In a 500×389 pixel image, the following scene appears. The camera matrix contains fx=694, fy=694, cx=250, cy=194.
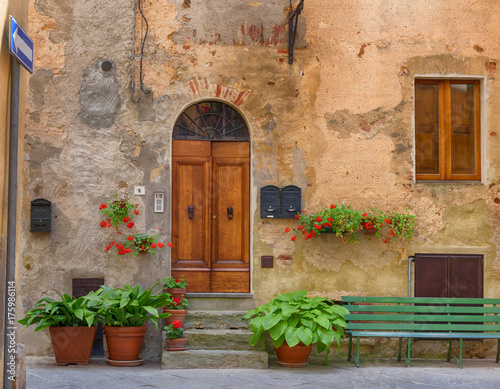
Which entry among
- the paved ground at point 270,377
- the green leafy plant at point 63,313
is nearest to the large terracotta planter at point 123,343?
the paved ground at point 270,377

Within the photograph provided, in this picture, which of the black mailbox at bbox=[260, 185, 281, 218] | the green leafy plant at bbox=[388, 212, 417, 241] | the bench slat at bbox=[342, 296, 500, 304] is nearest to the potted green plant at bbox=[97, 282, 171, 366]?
the black mailbox at bbox=[260, 185, 281, 218]

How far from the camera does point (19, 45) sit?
198 inches

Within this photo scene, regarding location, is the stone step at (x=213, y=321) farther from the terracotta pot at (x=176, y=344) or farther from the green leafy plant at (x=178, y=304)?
the terracotta pot at (x=176, y=344)

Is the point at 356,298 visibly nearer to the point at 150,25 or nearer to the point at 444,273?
the point at 444,273

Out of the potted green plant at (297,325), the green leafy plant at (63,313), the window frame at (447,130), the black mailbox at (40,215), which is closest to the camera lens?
the potted green plant at (297,325)

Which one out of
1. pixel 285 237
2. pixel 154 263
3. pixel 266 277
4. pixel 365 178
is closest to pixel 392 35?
pixel 365 178

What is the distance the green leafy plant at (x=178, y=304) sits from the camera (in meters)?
8.18

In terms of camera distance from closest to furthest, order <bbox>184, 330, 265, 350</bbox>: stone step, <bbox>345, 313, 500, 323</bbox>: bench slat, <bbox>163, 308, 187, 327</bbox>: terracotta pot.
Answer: <bbox>184, 330, 265, 350</bbox>: stone step → <bbox>163, 308, 187, 327</bbox>: terracotta pot → <bbox>345, 313, 500, 323</bbox>: bench slat

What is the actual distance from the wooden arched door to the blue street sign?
145 inches

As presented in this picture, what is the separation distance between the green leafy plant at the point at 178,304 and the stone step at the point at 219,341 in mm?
334

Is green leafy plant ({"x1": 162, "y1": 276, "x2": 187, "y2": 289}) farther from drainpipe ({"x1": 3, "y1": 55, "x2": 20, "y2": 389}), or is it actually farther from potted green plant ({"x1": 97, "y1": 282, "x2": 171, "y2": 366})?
drainpipe ({"x1": 3, "y1": 55, "x2": 20, "y2": 389})

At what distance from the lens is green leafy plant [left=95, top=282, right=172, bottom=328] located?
7.80 metres

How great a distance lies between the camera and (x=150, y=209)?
8625 mm

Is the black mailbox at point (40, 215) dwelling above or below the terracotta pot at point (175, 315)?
above
